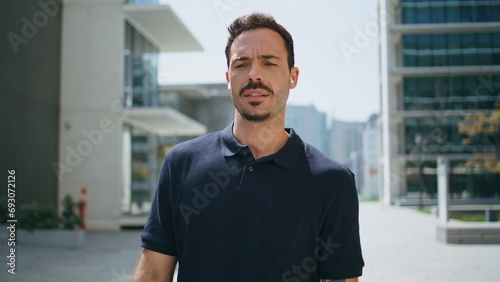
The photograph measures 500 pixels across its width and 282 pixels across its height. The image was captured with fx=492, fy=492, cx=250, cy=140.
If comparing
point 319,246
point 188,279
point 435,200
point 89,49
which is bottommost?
point 435,200

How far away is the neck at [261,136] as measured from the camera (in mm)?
1912

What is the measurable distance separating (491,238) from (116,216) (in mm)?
10184

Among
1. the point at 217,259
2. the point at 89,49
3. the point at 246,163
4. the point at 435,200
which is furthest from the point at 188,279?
the point at 435,200

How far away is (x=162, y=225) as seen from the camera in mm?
1867

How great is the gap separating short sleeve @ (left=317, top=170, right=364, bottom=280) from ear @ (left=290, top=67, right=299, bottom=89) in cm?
44

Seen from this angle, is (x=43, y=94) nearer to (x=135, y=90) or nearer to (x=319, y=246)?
(x=135, y=90)

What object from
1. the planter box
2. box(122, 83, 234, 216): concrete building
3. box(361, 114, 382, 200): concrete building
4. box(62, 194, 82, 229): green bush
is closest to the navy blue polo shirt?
the planter box

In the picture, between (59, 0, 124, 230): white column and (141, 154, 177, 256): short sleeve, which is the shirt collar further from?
(59, 0, 124, 230): white column

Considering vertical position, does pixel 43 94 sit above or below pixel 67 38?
below

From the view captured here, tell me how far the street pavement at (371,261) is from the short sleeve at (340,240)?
16.8ft

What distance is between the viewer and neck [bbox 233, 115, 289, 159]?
1.91 metres

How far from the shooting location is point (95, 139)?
48.0 ft

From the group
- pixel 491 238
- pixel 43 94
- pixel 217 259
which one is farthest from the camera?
pixel 43 94

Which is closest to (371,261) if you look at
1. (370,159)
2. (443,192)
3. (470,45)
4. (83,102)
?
(443,192)
